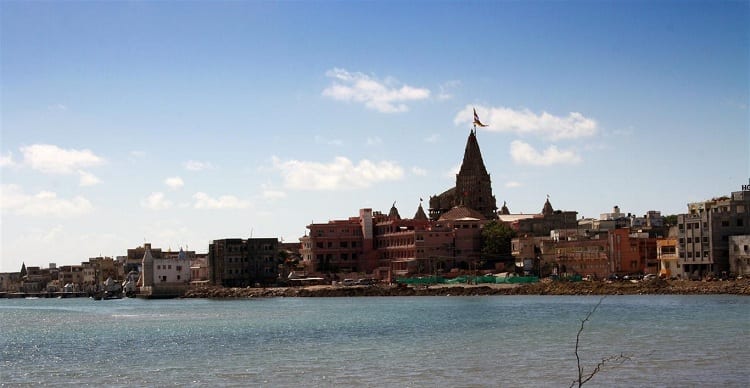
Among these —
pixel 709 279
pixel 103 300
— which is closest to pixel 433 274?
pixel 709 279

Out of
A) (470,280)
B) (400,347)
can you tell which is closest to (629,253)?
(470,280)

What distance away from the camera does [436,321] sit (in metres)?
71.9

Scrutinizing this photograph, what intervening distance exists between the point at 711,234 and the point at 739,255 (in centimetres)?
414

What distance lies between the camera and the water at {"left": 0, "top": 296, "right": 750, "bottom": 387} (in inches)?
1545

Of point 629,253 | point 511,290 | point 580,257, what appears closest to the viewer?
point 511,290

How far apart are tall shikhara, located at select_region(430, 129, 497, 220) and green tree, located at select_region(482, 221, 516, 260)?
1327 inches

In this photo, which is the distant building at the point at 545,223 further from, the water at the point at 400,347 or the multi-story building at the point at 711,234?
the water at the point at 400,347

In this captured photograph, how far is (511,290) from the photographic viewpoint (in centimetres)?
11531

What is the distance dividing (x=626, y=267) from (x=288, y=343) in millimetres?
74568

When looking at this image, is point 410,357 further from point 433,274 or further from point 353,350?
point 433,274

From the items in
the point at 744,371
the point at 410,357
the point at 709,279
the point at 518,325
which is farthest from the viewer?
the point at 709,279

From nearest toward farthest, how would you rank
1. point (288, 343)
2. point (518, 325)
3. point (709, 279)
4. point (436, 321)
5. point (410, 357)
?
point (410, 357)
point (288, 343)
point (518, 325)
point (436, 321)
point (709, 279)

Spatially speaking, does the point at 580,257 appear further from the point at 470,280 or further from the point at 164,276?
the point at 164,276

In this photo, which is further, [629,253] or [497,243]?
[497,243]
